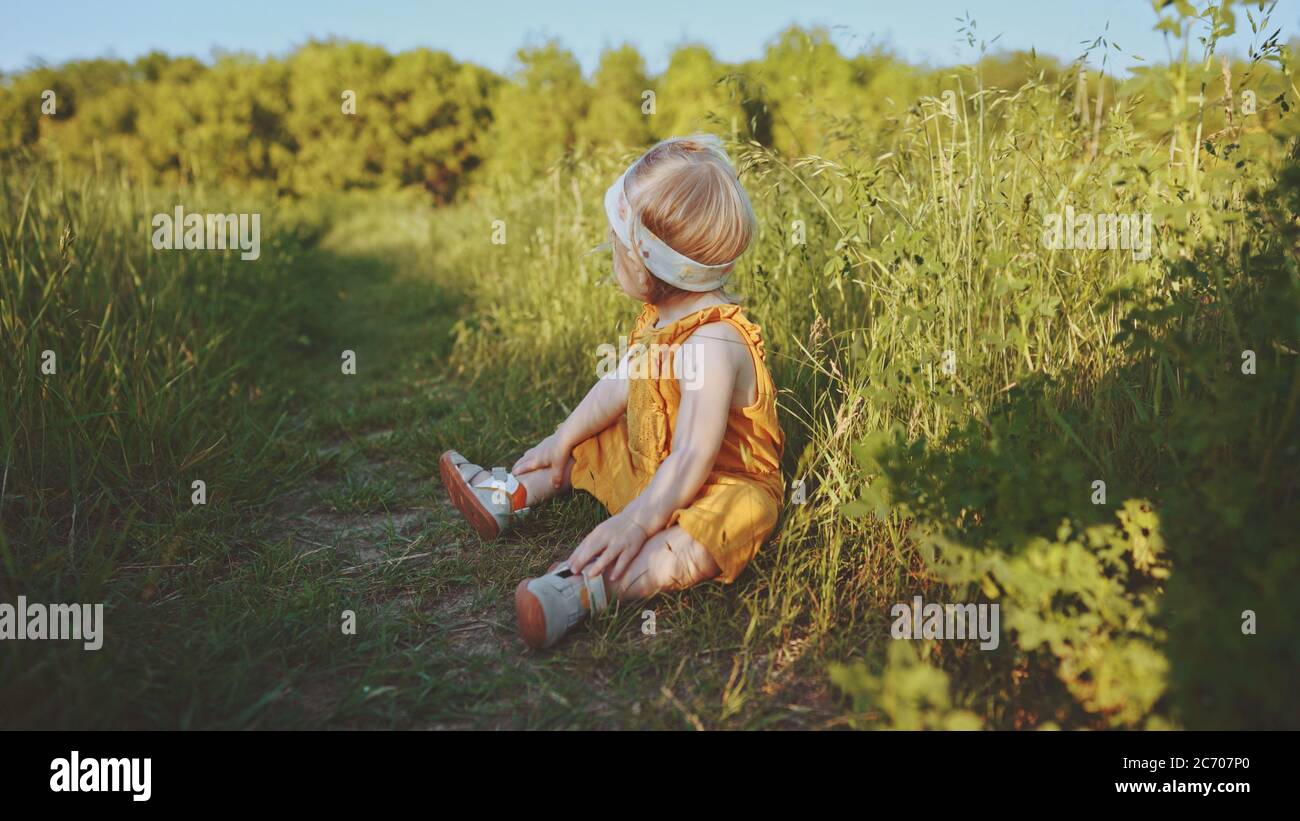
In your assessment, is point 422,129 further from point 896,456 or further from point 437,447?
point 896,456

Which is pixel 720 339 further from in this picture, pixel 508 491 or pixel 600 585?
pixel 508 491

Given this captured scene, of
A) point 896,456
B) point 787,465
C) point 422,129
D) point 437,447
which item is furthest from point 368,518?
point 422,129

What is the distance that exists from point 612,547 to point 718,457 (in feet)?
1.33

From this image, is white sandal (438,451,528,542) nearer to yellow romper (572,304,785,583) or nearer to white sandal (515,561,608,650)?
yellow romper (572,304,785,583)

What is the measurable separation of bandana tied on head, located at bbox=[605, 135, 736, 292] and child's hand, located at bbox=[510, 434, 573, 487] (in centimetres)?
62

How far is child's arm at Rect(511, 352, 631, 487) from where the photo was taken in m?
2.23

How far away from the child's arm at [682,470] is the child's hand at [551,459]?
19.5 inches

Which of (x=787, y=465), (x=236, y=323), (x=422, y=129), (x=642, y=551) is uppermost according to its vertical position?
(x=422, y=129)

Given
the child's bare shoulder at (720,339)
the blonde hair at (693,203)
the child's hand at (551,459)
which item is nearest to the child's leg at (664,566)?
the child's bare shoulder at (720,339)

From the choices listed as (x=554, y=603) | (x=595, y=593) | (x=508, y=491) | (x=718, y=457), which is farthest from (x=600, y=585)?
(x=508, y=491)

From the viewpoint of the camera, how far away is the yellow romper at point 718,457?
190 cm

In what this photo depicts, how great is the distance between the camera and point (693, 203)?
1954mm
